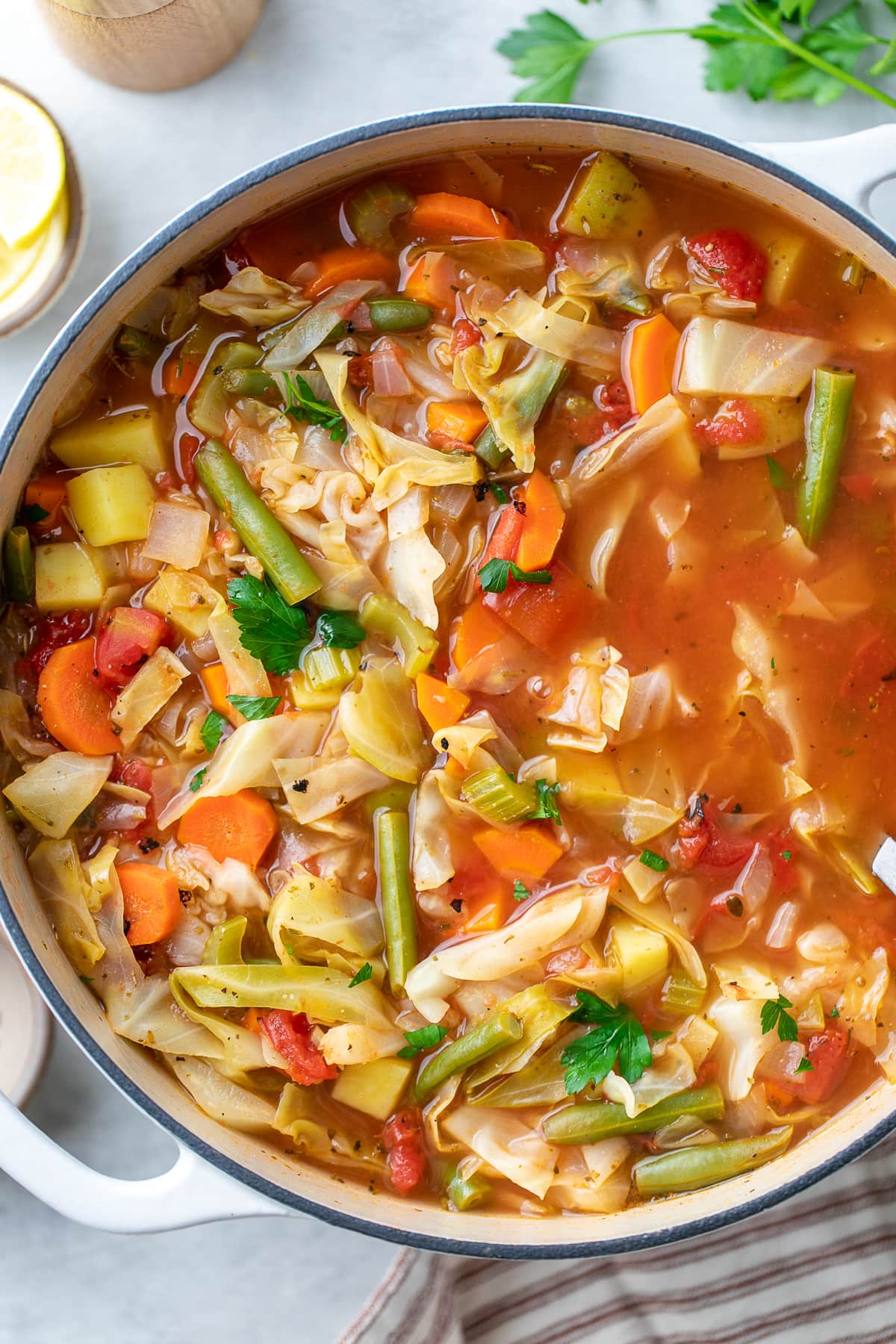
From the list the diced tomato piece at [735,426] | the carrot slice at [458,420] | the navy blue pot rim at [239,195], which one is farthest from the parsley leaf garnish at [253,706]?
the diced tomato piece at [735,426]

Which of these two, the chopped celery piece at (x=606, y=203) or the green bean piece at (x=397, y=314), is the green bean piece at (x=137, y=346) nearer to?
the green bean piece at (x=397, y=314)

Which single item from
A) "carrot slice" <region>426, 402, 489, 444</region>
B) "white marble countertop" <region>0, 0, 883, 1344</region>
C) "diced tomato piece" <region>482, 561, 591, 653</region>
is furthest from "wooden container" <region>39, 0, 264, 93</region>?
"diced tomato piece" <region>482, 561, 591, 653</region>

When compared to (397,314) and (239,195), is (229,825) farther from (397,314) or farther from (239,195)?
(239,195)

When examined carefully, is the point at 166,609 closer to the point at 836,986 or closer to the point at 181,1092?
the point at 181,1092

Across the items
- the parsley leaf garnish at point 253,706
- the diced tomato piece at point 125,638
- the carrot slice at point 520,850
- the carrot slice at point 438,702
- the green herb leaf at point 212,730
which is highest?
the diced tomato piece at point 125,638

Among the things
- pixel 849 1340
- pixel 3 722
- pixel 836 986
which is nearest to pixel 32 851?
pixel 3 722

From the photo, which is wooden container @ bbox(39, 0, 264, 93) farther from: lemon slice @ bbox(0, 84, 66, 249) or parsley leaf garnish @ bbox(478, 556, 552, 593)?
parsley leaf garnish @ bbox(478, 556, 552, 593)
